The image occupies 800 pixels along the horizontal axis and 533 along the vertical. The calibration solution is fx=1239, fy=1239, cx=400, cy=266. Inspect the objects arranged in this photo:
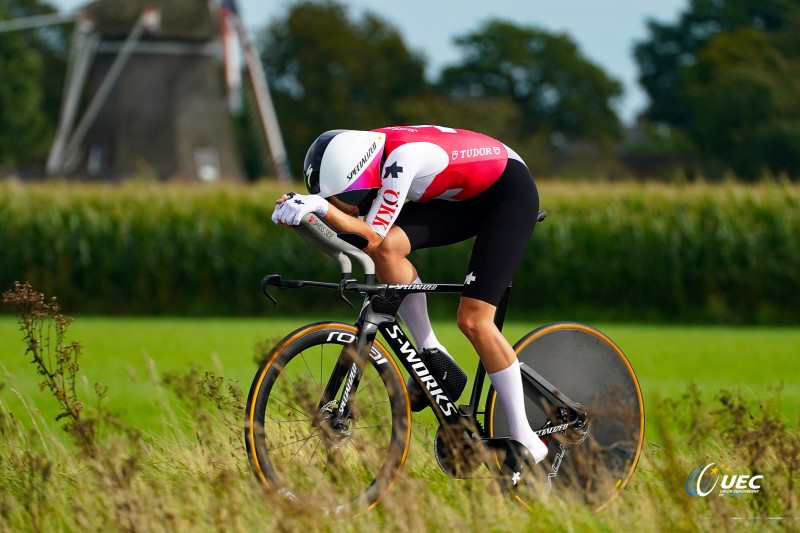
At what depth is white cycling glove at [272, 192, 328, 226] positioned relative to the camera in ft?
14.4

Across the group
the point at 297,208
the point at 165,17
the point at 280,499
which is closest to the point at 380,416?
the point at 280,499

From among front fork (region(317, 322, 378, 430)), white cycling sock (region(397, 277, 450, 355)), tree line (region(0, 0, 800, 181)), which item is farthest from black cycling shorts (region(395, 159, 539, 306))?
tree line (region(0, 0, 800, 181))

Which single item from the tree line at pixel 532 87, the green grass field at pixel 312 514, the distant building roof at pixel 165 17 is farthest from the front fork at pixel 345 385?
the tree line at pixel 532 87

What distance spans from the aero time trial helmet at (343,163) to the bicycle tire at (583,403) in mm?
1099

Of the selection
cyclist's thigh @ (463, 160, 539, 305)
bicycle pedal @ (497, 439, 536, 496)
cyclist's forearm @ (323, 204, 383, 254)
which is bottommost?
bicycle pedal @ (497, 439, 536, 496)

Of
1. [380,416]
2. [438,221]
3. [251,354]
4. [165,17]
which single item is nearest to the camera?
[380,416]

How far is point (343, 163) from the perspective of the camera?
4641 millimetres

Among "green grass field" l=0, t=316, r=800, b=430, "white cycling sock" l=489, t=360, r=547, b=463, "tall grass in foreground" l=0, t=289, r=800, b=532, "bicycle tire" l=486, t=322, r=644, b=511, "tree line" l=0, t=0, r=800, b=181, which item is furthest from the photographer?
"tree line" l=0, t=0, r=800, b=181

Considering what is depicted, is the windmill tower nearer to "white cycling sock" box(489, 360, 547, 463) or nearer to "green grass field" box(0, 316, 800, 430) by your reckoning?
"green grass field" box(0, 316, 800, 430)

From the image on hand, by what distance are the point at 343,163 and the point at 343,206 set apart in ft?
0.67

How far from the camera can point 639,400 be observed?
5.57m

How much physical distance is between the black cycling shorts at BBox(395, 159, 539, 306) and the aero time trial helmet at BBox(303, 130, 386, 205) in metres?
0.42

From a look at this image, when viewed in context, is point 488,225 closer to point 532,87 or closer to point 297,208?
point 297,208

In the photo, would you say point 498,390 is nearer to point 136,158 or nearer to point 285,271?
point 285,271
